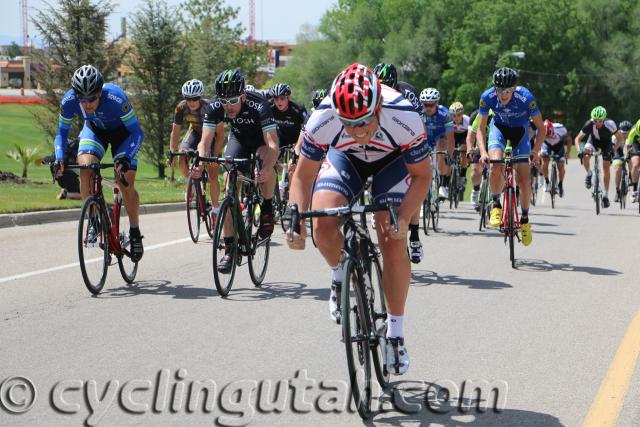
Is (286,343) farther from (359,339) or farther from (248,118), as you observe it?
(248,118)

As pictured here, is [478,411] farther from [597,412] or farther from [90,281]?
[90,281]

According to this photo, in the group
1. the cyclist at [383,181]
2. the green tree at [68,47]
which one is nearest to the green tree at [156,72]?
the green tree at [68,47]

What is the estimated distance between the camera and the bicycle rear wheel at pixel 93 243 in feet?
28.3

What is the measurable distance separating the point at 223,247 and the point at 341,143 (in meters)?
3.61

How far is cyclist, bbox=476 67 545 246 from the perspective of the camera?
38.2ft

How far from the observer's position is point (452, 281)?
988 cm

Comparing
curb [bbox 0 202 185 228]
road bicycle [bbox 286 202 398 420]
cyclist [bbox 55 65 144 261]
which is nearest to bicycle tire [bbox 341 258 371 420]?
road bicycle [bbox 286 202 398 420]

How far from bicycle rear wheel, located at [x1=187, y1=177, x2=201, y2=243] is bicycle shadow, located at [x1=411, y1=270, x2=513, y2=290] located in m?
3.73

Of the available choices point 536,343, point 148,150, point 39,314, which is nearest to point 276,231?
point 39,314

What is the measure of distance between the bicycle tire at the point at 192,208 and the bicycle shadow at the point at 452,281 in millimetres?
3736

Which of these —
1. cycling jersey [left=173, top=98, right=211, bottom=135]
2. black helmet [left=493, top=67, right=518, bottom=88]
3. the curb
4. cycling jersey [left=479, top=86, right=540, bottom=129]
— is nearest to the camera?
black helmet [left=493, top=67, right=518, bottom=88]

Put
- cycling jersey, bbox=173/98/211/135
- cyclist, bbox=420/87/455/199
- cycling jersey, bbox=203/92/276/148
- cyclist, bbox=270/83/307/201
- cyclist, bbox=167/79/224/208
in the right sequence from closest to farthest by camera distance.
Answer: cycling jersey, bbox=203/92/276/148 → cyclist, bbox=167/79/224/208 → cycling jersey, bbox=173/98/211/135 → cyclist, bbox=420/87/455/199 → cyclist, bbox=270/83/307/201

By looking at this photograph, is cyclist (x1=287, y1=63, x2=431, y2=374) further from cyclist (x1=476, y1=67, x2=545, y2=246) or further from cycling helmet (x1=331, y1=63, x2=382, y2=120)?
cyclist (x1=476, y1=67, x2=545, y2=246)

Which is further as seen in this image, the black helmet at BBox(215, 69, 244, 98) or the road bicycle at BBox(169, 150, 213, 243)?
the road bicycle at BBox(169, 150, 213, 243)
